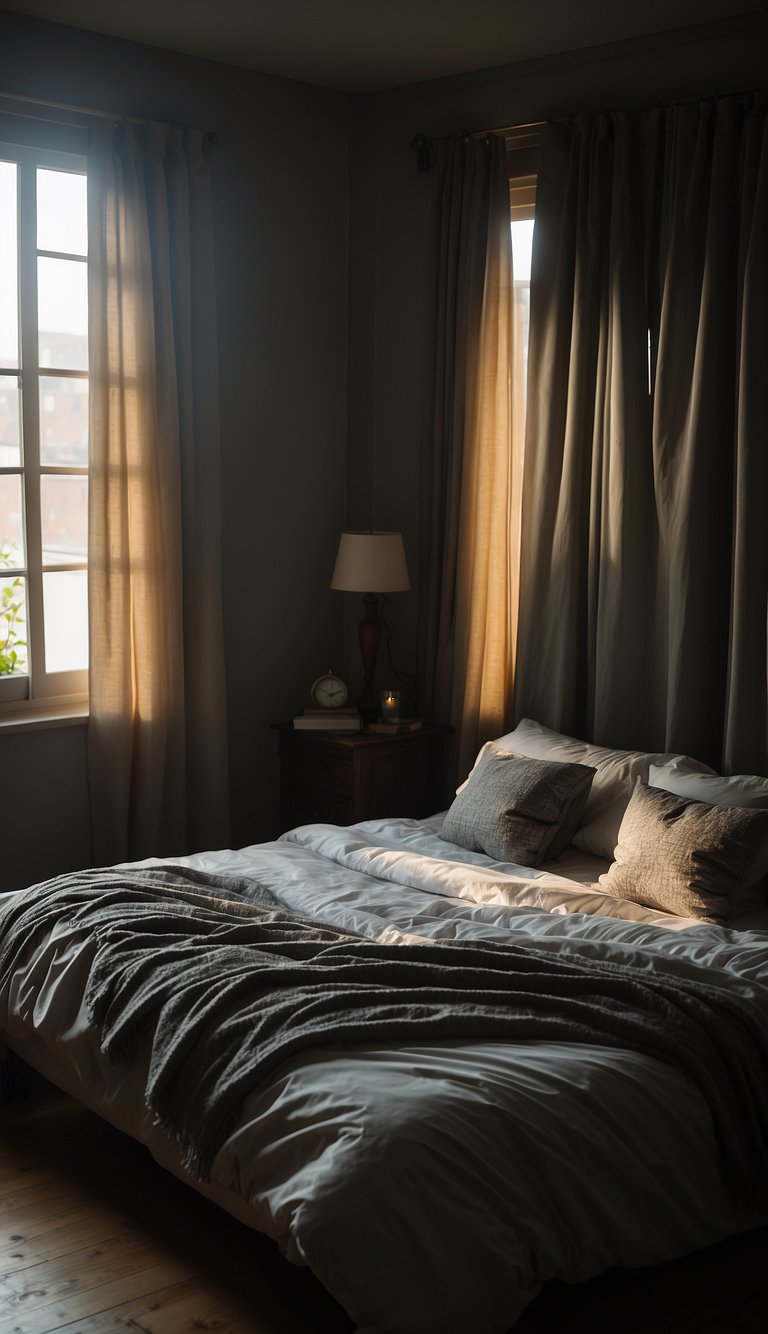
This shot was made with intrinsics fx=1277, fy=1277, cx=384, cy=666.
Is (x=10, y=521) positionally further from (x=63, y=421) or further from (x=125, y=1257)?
(x=125, y=1257)

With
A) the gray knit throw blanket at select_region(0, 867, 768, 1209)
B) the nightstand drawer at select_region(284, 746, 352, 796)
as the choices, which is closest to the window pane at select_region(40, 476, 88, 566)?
the nightstand drawer at select_region(284, 746, 352, 796)

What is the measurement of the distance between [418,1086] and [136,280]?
3.05m

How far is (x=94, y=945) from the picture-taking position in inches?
113

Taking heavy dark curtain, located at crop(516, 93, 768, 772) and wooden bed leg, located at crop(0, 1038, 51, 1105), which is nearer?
wooden bed leg, located at crop(0, 1038, 51, 1105)

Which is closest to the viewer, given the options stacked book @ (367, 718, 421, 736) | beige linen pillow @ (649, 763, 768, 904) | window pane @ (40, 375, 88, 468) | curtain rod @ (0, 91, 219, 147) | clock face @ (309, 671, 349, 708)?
beige linen pillow @ (649, 763, 768, 904)

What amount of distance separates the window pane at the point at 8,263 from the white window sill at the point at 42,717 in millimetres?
1167

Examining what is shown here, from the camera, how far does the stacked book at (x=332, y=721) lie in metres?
4.69

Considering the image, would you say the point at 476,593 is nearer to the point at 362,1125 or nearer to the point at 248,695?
the point at 248,695

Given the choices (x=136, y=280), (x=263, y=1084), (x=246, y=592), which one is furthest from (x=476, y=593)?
(x=263, y=1084)

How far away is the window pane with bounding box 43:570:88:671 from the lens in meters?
4.42

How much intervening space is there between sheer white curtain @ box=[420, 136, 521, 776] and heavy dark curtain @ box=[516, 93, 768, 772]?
→ 0.51ft

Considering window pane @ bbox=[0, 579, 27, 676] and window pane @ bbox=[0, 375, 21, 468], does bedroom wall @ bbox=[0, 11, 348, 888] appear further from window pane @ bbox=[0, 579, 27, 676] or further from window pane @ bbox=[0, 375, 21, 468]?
window pane @ bbox=[0, 375, 21, 468]

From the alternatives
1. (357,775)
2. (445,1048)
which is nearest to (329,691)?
(357,775)

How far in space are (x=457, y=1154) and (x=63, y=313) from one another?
3229mm
